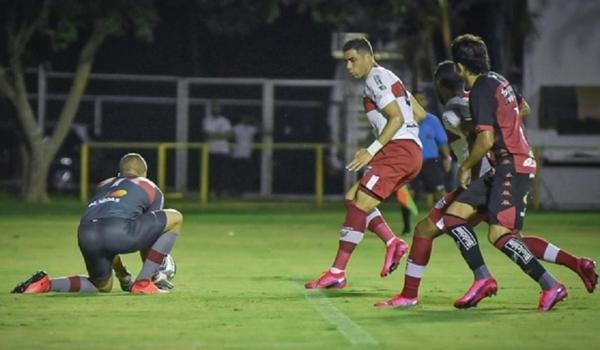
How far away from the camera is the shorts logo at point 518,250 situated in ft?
39.3

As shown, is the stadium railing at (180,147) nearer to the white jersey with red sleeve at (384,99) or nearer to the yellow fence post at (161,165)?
the yellow fence post at (161,165)

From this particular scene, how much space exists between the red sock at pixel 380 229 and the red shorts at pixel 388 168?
0.58 m

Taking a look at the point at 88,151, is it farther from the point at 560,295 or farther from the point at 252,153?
the point at 560,295

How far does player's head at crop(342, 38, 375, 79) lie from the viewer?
547 inches

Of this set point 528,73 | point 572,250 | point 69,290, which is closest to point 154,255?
point 69,290

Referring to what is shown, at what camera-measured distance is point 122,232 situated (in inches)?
513

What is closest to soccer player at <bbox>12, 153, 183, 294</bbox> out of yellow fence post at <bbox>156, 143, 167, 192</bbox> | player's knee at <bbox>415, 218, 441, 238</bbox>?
player's knee at <bbox>415, 218, 441, 238</bbox>

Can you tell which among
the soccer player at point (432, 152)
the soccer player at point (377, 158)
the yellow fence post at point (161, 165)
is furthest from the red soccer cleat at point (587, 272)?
the yellow fence post at point (161, 165)

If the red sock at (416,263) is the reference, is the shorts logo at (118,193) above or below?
above

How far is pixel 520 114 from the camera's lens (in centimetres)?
1235

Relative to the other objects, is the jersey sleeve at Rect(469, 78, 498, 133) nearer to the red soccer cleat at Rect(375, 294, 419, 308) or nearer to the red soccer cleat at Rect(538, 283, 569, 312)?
the red soccer cleat at Rect(538, 283, 569, 312)

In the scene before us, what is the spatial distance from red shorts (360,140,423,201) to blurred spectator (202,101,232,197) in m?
19.6

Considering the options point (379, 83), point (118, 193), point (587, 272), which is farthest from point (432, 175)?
point (587, 272)

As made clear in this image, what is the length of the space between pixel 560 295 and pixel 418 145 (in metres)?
2.62
